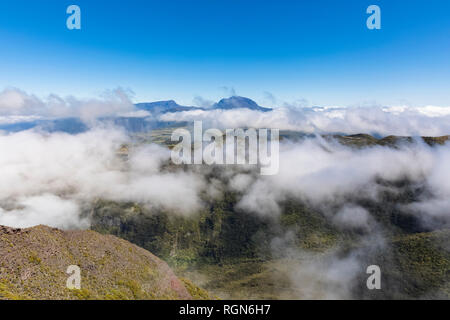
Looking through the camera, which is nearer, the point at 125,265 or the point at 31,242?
the point at 31,242
